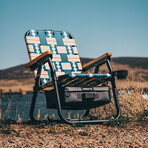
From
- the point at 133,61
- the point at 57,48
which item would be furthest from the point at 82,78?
the point at 133,61

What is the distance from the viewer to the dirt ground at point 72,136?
2.99m

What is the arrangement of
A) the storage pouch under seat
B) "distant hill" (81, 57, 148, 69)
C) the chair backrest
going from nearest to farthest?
the storage pouch under seat, the chair backrest, "distant hill" (81, 57, 148, 69)

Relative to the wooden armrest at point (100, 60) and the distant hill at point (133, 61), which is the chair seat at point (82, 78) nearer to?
the wooden armrest at point (100, 60)

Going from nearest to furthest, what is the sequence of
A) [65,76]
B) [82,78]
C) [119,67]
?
[65,76] → [82,78] → [119,67]

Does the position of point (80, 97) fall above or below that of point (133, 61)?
above

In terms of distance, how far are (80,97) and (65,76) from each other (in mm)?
438

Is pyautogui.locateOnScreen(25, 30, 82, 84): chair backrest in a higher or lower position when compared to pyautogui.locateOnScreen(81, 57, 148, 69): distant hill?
higher

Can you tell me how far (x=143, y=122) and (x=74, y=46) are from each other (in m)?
1.95

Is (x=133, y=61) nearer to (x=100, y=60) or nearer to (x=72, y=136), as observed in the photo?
(x=100, y=60)

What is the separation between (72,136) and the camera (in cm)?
325

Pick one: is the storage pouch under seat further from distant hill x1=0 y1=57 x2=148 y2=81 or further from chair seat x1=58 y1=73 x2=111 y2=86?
distant hill x1=0 y1=57 x2=148 y2=81

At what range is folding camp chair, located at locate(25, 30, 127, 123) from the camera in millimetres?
3793

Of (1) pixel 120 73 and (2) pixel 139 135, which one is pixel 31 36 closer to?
(1) pixel 120 73

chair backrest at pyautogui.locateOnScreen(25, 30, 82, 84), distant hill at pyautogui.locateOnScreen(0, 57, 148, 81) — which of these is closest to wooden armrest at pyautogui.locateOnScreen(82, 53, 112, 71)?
chair backrest at pyautogui.locateOnScreen(25, 30, 82, 84)
